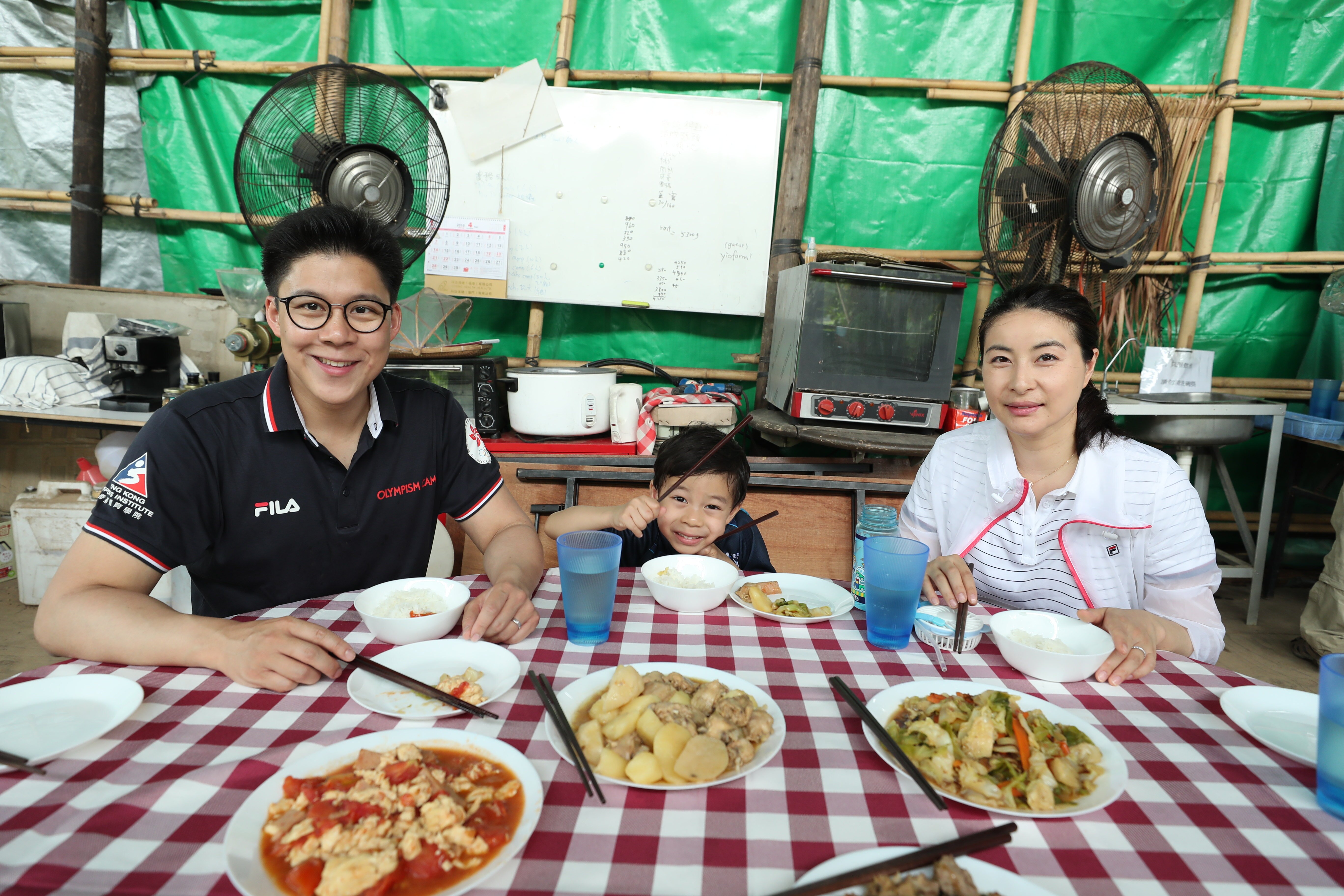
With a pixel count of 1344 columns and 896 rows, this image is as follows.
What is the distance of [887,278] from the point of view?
276 centimetres

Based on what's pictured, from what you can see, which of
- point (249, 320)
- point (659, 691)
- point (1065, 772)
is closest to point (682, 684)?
point (659, 691)

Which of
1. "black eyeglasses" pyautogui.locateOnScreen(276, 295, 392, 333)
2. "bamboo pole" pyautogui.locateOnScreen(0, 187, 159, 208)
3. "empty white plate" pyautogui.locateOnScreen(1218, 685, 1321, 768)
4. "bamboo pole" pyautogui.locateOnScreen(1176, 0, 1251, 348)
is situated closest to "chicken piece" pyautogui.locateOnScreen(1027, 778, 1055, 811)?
"empty white plate" pyautogui.locateOnScreen(1218, 685, 1321, 768)

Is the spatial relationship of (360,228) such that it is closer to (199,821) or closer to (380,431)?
(380,431)

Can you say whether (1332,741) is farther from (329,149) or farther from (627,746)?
(329,149)

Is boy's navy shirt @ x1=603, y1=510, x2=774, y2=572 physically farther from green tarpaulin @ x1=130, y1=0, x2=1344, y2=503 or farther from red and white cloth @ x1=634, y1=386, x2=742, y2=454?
green tarpaulin @ x1=130, y1=0, x2=1344, y2=503

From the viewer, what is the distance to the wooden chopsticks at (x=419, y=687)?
3.10ft

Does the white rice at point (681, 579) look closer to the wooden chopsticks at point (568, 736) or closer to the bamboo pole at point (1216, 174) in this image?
the wooden chopsticks at point (568, 736)

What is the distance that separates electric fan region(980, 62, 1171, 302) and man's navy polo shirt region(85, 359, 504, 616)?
2457mm

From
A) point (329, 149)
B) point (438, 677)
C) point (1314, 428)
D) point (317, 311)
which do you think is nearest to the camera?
point (438, 677)

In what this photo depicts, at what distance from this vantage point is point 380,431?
1.65 m

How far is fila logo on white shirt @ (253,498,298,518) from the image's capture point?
1487 millimetres

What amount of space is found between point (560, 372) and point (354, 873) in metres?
2.44

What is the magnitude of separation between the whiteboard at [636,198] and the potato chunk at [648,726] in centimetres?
301

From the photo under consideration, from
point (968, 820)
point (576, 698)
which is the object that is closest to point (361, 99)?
point (576, 698)
